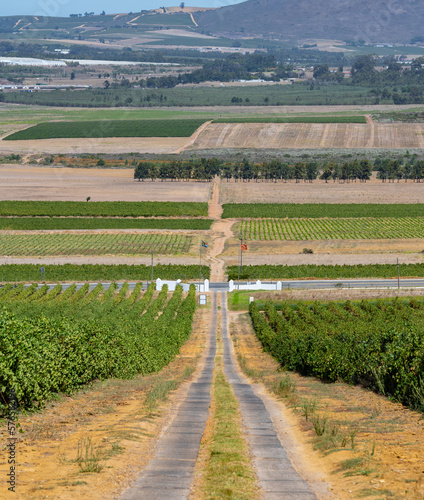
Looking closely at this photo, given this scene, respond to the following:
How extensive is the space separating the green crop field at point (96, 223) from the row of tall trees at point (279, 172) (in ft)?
157

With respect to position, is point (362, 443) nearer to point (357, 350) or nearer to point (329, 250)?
point (357, 350)

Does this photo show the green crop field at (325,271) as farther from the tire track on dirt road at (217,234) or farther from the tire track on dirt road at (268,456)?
the tire track on dirt road at (268,456)

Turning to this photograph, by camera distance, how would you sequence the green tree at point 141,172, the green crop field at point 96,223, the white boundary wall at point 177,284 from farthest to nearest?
the green tree at point 141,172 < the green crop field at point 96,223 < the white boundary wall at point 177,284

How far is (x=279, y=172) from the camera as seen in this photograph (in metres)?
198

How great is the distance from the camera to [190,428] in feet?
91.3

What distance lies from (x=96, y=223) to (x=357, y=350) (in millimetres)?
109554

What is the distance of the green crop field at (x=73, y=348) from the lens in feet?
92.8

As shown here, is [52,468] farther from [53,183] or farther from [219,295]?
[53,183]

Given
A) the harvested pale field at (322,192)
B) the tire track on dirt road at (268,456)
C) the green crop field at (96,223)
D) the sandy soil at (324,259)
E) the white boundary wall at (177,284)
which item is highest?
the harvested pale field at (322,192)

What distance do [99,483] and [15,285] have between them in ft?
285

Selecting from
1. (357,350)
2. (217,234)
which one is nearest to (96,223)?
(217,234)

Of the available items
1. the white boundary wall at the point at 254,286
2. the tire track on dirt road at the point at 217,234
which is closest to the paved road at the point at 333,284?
the white boundary wall at the point at 254,286

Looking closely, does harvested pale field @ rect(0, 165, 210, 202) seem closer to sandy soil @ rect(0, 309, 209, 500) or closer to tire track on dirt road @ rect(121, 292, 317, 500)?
sandy soil @ rect(0, 309, 209, 500)

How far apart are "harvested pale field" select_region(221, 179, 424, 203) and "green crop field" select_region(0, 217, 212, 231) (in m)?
26.7
